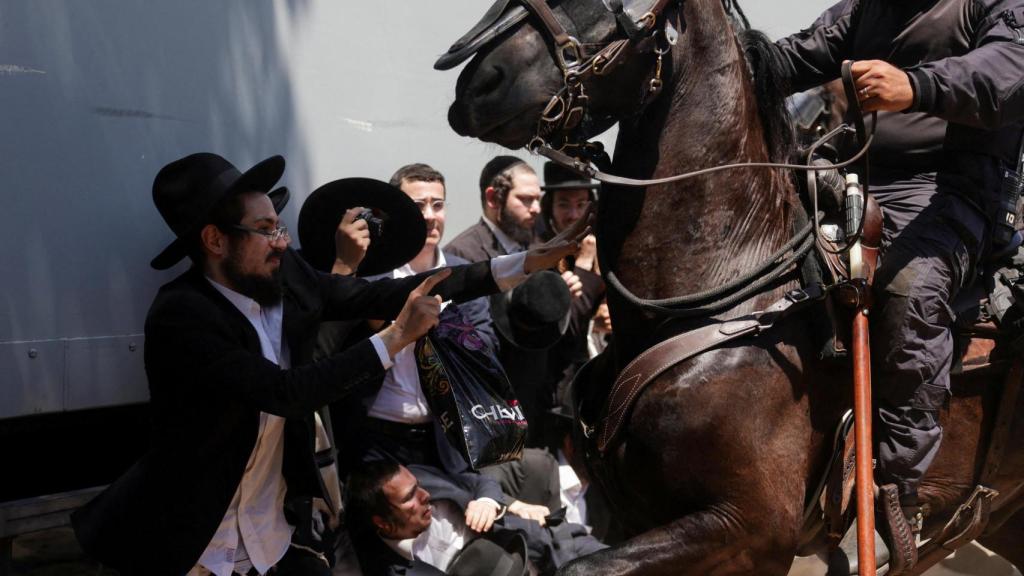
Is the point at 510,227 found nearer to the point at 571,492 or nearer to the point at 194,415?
the point at 571,492

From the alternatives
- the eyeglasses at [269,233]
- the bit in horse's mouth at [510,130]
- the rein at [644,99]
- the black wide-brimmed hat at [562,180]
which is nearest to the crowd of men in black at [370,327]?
the eyeglasses at [269,233]

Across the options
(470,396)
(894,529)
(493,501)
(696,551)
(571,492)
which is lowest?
(571,492)

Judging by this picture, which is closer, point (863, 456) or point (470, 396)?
point (863, 456)

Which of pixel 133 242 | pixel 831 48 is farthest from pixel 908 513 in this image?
pixel 133 242

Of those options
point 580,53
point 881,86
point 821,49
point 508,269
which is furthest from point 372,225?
point 881,86

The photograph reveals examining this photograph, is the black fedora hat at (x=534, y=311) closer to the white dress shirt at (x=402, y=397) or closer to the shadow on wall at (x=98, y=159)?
→ the white dress shirt at (x=402, y=397)

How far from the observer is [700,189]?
324cm

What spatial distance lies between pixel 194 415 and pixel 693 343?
157 cm

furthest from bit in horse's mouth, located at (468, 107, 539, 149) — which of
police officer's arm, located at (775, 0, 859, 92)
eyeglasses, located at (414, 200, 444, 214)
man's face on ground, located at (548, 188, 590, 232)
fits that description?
man's face on ground, located at (548, 188, 590, 232)

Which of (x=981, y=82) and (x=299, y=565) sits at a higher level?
(x=981, y=82)

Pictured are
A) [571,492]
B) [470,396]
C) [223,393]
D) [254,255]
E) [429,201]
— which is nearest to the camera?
[223,393]

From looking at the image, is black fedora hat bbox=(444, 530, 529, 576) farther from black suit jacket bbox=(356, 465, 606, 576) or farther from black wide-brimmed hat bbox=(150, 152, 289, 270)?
black wide-brimmed hat bbox=(150, 152, 289, 270)

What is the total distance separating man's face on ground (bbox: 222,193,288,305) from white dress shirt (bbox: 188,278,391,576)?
0.16ft

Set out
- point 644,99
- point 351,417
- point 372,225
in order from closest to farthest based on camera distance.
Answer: point 644,99 < point 372,225 < point 351,417
